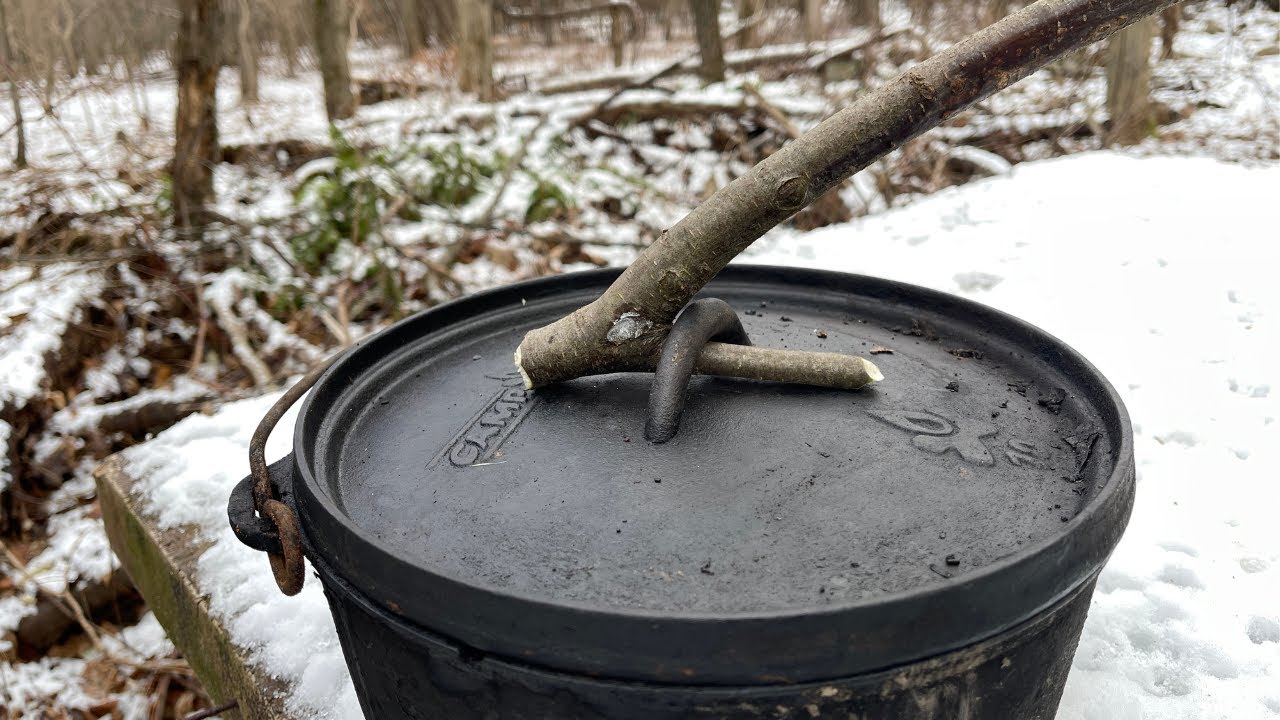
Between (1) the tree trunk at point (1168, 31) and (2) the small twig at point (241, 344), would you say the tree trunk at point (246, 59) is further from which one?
(1) the tree trunk at point (1168, 31)

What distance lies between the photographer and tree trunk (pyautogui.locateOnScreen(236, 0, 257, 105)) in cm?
990

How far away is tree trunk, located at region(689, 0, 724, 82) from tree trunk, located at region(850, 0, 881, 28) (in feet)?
15.4

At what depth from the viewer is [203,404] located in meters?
3.96

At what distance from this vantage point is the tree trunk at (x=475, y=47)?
30.0 ft

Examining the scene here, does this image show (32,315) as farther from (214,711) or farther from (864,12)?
(864,12)

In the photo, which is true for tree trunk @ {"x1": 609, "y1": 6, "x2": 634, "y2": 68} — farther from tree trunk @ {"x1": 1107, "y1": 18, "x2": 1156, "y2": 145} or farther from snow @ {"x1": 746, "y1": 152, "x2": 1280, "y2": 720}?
snow @ {"x1": 746, "y1": 152, "x2": 1280, "y2": 720}

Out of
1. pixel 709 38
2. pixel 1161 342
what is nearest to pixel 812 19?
pixel 709 38

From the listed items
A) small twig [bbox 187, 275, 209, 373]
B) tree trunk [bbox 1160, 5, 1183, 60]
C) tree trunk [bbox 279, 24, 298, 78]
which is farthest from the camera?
tree trunk [bbox 279, 24, 298, 78]

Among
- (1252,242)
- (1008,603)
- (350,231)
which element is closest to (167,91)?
(350,231)

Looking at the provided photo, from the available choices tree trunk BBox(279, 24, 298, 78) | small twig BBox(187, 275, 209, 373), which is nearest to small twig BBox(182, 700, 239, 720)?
small twig BBox(187, 275, 209, 373)

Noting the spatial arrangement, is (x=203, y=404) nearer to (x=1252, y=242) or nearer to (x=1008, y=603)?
(x=1008, y=603)

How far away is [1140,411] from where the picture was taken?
9.23ft

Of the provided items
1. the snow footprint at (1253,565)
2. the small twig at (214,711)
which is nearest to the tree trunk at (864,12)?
→ the snow footprint at (1253,565)

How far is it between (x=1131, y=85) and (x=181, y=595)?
7.09m
